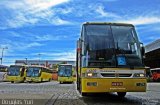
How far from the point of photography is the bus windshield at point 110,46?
1388 cm

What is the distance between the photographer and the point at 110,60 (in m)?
13.9

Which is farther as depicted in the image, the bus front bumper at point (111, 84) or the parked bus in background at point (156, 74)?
the parked bus in background at point (156, 74)

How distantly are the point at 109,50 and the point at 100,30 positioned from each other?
44.2 inches

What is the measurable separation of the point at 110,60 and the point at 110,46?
0.69 metres

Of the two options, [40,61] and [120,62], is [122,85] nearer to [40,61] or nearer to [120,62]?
[120,62]

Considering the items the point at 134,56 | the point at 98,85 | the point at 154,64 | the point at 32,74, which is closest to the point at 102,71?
the point at 98,85

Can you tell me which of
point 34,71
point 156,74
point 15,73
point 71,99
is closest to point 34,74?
point 34,71

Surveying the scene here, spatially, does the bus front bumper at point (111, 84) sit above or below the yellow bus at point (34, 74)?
below

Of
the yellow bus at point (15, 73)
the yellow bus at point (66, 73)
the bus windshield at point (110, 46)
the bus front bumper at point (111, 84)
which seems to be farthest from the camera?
the yellow bus at point (15, 73)

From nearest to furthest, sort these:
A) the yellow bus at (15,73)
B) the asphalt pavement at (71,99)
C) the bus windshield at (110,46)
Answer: the asphalt pavement at (71,99) < the bus windshield at (110,46) < the yellow bus at (15,73)

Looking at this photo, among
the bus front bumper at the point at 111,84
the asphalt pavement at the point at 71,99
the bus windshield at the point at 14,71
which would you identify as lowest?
the asphalt pavement at the point at 71,99

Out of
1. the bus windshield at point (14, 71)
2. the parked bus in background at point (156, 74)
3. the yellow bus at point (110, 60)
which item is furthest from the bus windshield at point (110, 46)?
the parked bus in background at point (156, 74)

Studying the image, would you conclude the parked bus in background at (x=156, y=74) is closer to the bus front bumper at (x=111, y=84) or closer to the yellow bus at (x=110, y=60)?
the yellow bus at (x=110, y=60)

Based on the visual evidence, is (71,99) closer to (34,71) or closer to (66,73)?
(66,73)
